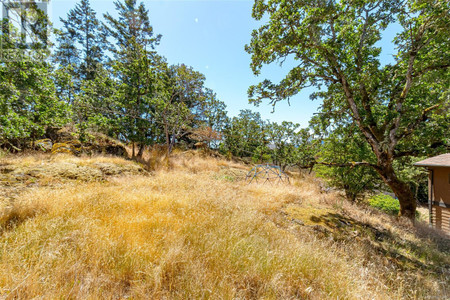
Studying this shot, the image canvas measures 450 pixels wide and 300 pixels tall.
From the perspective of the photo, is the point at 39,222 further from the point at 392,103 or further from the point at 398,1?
the point at 392,103

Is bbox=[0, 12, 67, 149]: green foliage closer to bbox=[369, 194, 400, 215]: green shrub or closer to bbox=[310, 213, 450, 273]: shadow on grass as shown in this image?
bbox=[310, 213, 450, 273]: shadow on grass

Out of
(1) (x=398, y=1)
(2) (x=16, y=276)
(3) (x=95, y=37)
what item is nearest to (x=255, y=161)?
(1) (x=398, y=1)

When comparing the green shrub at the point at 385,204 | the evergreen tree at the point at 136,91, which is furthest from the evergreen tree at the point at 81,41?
the green shrub at the point at 385,204

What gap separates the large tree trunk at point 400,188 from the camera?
668 cm

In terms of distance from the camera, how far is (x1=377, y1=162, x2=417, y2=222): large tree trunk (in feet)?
21.9

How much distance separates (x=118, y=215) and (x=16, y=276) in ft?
4.84

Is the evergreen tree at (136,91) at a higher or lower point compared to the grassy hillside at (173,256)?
higher

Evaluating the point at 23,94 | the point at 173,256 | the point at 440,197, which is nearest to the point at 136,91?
the point at 23,94

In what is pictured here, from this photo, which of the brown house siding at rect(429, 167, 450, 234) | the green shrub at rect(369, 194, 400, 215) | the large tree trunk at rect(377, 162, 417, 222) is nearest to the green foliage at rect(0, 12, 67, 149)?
the large tree trunk at rect(377, 162, 417, 222)

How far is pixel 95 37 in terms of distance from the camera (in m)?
21.1

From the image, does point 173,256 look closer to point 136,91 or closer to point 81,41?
point 136,91

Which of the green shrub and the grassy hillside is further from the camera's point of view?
the green shrub

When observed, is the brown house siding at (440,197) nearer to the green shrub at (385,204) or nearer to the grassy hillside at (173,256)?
the green shrub at (385,204)

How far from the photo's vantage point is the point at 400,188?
6984 mm
